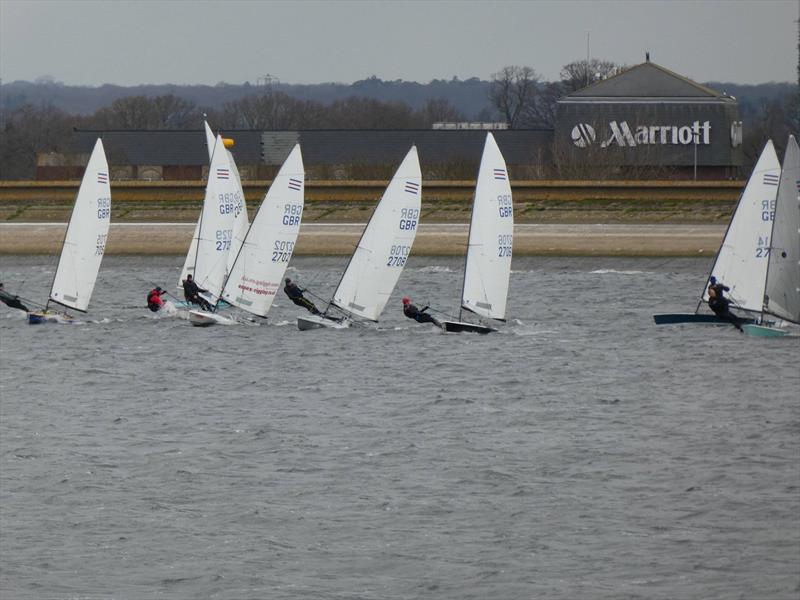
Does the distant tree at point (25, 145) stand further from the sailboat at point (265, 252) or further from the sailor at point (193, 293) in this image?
the sailboat at point (265, 252)

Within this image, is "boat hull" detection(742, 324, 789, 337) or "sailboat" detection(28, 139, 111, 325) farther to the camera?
"sailboat" detection(28, 139, 111, 325)

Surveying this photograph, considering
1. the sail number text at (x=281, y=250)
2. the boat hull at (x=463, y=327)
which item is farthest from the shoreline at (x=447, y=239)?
the boat hull at (x=463, y=327)

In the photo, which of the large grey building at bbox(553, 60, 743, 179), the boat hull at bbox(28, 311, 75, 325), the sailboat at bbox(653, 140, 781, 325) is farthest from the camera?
the large grey building at bbox(553, 60, 743, 179)

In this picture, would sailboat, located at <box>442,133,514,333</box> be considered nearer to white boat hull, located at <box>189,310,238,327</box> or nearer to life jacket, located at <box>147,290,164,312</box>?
white boat hull, located at <box>189,310,238,327</box>

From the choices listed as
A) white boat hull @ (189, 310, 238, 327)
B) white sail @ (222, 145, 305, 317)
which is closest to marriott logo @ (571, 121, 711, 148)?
white sail @ (222, 145, 305, 317)

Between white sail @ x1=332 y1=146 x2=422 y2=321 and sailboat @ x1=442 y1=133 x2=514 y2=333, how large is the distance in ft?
5.69

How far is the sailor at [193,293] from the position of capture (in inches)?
1592

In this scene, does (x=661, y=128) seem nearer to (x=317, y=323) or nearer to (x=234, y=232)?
(x=234, y=232)

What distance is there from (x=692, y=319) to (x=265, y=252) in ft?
35.8

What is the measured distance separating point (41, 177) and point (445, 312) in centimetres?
4955

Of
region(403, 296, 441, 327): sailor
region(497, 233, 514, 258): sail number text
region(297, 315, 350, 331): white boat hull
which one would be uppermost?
region(497, 233, 514, 258): sail number text

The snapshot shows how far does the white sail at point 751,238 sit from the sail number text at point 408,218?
741 cm

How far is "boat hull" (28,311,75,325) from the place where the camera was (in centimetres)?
4106

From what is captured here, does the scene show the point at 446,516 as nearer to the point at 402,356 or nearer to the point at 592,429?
the point at 592,429
